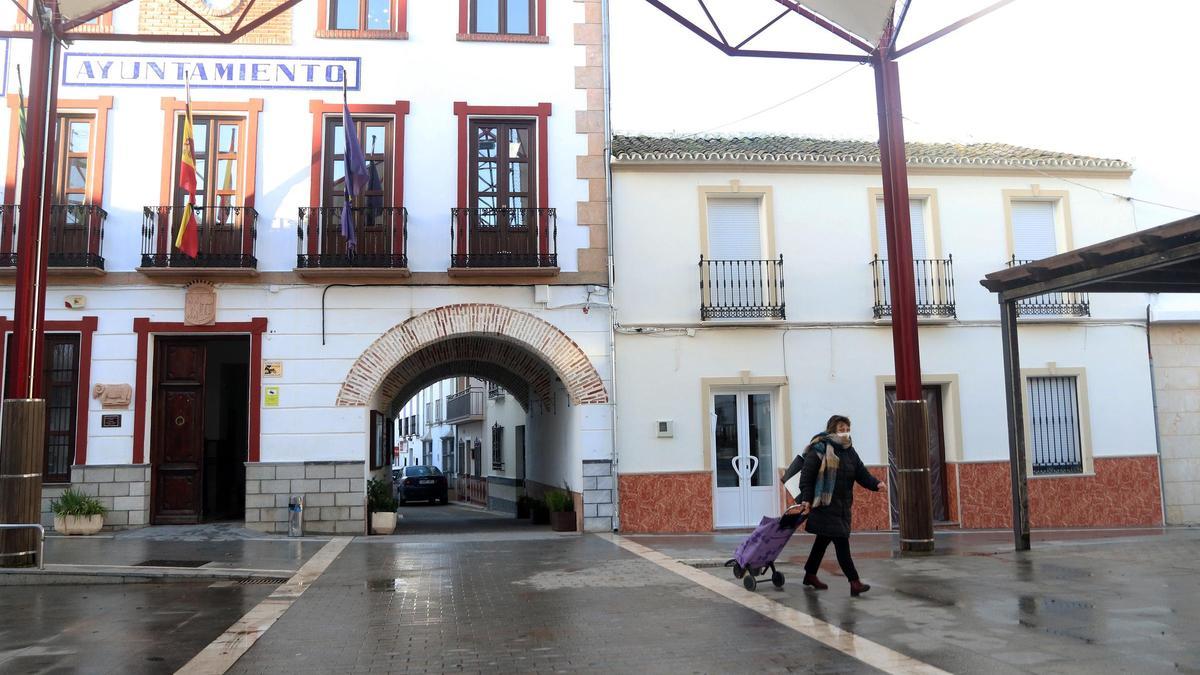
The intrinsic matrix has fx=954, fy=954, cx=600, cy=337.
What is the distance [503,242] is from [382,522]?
446 centimetres

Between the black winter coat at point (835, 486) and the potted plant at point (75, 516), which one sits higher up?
the black winter coat at point (835, 486)

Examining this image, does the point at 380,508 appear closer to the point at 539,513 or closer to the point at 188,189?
the point at 539,513

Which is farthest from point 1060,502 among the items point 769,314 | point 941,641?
point 941,641

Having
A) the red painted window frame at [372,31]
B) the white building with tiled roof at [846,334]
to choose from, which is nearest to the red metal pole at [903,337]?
the white building with tiled roof at [846,334]

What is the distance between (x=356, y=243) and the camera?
1357cm

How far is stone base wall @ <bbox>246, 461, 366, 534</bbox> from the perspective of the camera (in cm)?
1329

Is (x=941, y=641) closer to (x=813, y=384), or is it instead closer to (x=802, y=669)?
(x=802, y=669)

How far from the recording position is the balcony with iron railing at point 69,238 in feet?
43.2

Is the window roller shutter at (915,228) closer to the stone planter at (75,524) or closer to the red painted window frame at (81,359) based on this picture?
the red painted window frame at (81,359)

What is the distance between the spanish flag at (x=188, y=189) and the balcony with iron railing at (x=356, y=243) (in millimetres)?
1397

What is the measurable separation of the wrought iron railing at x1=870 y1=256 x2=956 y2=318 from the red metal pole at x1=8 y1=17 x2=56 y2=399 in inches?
441

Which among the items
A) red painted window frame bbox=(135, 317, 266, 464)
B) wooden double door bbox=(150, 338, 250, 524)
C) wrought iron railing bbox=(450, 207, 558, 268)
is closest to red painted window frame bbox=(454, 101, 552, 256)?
wrought iron railing bbox=(450, 207, 558, 268)

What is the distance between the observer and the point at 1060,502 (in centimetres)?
1480

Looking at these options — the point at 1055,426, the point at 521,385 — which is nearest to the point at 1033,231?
the point at 1055,426
